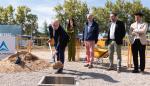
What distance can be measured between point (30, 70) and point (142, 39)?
11.5ft

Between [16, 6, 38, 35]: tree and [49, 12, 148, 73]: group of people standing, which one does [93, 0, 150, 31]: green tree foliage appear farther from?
[49, 12, 148, 73]: group of people standing

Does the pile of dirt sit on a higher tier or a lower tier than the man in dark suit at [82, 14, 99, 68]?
lower

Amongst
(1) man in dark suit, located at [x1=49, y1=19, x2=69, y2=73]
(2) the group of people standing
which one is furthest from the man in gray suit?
(1) man in dark suit, located at [x1=49, y1=19, x2=69, y2=73]

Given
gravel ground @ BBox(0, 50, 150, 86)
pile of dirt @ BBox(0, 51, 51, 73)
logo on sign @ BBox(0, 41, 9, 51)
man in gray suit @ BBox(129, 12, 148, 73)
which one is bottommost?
gravel ground @ BBox(0, 50, 150, 86)

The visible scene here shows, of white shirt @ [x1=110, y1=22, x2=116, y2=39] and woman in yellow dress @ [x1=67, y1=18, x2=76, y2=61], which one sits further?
woman in yellow dress @ [x1=67, y1=18, x2=76, y2=61]

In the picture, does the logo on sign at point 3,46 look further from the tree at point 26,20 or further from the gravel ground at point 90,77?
the tree at point 26,20

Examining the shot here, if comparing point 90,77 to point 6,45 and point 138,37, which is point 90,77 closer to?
point 138,37

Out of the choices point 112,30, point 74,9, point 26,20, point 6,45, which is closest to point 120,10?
point 74,9

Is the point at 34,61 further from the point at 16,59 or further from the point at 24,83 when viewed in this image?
the point at 24,83

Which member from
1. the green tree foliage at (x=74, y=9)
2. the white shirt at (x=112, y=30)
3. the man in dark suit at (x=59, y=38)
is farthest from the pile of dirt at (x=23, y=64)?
the green tree foliage at (x=74, y=9)

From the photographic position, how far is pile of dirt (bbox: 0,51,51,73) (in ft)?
43.7

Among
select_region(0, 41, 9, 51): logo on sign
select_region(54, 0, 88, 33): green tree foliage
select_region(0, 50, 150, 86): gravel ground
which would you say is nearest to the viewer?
select_region(0, 50, 150, 86): gravel ground

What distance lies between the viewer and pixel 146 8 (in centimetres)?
6278

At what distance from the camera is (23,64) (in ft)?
45.2
